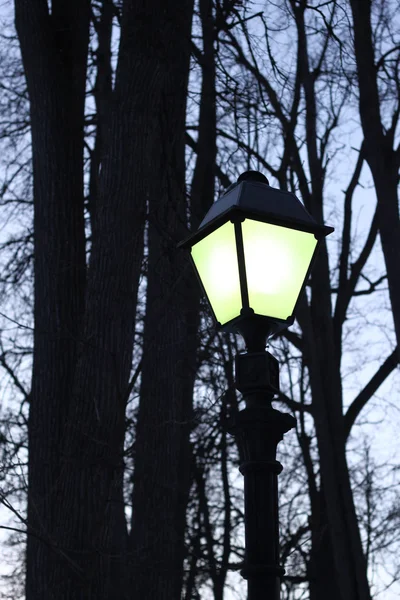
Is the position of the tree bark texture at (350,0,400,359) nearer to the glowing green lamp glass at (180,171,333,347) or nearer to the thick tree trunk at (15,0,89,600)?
the thick tree trunk at (15,0,89,600)

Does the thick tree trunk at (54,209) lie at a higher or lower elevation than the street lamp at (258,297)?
higher

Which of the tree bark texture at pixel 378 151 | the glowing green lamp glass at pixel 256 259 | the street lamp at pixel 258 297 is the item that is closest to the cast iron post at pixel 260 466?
the street lamp at pixel 258 297

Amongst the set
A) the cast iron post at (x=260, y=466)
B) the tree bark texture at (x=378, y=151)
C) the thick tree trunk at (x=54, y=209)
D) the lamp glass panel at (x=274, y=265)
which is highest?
the tree bark texture at (x=378, y=151)

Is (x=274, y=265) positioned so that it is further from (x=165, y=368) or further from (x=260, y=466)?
(x=165, y=368)

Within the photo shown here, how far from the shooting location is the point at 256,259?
11.2 feet

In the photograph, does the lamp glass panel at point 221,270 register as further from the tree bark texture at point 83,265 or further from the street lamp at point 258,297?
the tree bark texture at point 83,265

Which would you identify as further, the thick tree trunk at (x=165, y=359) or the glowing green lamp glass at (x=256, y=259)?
the thick tree trunk at (x=165, y=359)

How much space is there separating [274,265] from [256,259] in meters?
0.09

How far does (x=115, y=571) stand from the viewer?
8562 mm

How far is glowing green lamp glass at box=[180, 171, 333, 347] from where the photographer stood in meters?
3.43

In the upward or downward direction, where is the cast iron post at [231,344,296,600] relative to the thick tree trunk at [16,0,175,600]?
downward

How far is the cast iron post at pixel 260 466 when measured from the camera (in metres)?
3.25

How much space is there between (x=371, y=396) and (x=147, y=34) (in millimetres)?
7861

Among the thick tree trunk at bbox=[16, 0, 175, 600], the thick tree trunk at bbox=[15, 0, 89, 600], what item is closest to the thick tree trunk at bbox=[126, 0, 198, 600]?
the thick tree trunk at bbox=[16, 0, 175, 600]
